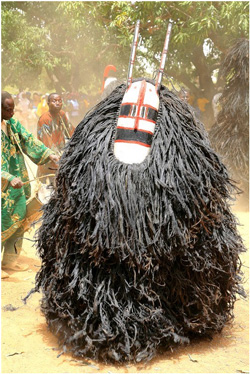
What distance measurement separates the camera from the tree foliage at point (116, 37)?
972 cm

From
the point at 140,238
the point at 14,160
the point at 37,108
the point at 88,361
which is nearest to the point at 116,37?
the point at 37,108

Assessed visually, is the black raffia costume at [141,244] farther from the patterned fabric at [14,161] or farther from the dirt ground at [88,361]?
the patterned fabric at [14,161]

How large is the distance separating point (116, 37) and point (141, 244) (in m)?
10.6

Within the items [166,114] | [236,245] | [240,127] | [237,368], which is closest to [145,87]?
[166,114]

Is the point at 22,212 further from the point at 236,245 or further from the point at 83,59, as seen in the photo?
the point at 83,59

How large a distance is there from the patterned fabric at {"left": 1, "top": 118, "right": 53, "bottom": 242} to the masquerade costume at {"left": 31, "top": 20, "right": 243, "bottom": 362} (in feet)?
5.31

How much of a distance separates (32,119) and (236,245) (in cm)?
1716

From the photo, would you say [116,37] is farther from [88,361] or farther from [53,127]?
[88,361]

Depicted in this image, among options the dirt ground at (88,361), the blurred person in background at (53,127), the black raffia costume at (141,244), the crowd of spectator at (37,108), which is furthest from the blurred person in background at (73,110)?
the black raffia costume at (141,244)

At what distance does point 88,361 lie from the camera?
8.94 feet

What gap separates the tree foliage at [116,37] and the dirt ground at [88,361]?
737 centimetres

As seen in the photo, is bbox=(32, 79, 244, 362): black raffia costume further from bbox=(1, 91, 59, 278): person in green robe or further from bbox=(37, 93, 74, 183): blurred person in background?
bbox=(37, 93, 74, 183): blurred person in background

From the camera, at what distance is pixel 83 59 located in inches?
769

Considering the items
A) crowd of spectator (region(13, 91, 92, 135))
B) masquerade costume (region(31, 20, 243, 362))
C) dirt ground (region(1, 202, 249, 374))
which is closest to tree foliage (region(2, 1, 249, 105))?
crowd of spectator (region(13, 91, 92, 135))
